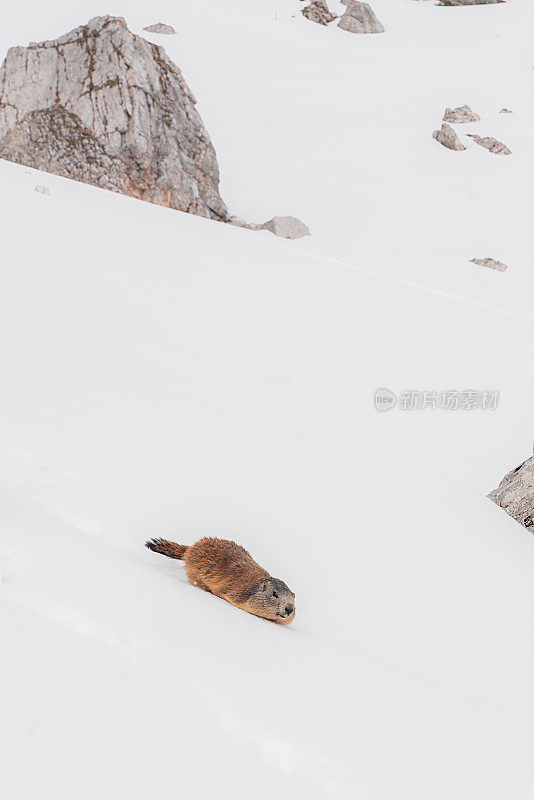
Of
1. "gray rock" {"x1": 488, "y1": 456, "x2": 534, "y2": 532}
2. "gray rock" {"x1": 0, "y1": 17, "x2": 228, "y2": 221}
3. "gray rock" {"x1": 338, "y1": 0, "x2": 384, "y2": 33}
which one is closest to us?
"gray rock" {"x1": 488, "y1": 456, "x2": 534, "y2": 532}

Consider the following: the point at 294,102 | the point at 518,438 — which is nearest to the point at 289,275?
the point at 518,438

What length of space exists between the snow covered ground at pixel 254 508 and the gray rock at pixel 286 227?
1.44 ft

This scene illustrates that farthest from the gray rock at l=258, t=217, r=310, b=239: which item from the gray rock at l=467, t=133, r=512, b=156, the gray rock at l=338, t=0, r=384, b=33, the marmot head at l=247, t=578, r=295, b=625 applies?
the gray rock at l=338, t=0, r=384, b=33

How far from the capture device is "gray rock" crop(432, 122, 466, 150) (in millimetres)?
12875

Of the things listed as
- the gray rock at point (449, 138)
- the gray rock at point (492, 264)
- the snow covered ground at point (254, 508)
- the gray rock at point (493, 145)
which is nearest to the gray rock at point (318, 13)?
the gray rock at point (449, 138)

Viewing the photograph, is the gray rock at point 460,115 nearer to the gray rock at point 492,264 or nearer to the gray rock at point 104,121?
the gray rock at point 492,264

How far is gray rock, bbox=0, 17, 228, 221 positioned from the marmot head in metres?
7.87

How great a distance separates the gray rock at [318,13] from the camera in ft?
60.6

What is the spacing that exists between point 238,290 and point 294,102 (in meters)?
9.92

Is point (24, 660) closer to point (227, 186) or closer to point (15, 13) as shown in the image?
point (227, 186)

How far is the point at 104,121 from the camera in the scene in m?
9.02

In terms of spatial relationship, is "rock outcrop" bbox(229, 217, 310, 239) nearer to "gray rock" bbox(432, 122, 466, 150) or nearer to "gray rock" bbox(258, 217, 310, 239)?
"gray rock" bbox(258, 217, 310, 239)

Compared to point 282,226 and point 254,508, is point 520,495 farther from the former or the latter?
point 282,226

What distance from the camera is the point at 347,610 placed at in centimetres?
261
